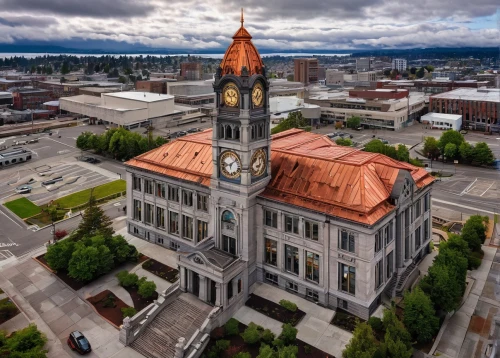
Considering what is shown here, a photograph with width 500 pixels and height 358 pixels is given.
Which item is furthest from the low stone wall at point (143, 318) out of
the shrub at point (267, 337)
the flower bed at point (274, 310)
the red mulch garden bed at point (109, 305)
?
the shrub at point (267, 337)

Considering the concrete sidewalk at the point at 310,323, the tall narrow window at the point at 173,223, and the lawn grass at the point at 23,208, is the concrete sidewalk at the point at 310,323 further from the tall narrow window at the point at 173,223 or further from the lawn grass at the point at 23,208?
the lawn grass at the point at 23,208

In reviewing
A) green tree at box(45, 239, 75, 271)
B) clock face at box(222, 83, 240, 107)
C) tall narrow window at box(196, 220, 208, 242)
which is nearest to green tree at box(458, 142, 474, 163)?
tall narrow window at box(196, 220, 208, 242)

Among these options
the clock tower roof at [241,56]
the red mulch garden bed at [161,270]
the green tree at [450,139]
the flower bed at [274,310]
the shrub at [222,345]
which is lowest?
the shrub at [222,345]

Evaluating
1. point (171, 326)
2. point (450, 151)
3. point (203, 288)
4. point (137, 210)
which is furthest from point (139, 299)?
point (450, 151)

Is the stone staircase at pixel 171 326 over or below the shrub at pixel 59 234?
below

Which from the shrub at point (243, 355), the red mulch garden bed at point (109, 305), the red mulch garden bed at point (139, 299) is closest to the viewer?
the shrub at point (243, 355)

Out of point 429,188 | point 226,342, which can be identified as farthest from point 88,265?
point 429,188
